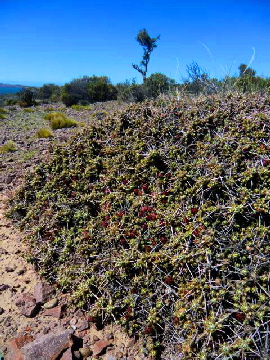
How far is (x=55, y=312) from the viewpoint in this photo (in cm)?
262

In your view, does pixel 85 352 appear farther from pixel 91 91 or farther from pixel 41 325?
pixel 91 91

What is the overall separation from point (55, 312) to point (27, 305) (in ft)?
0.94

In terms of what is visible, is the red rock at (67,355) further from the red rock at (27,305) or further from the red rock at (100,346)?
the red rock at (27,305)

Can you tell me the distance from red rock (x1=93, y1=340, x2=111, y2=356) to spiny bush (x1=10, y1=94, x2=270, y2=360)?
179 mm

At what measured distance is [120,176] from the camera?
3.27m

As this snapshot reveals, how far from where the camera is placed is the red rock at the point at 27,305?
2613 mm

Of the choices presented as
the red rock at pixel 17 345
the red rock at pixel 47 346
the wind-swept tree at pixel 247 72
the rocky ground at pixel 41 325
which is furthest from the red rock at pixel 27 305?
the wind-swept tree at pixel 247 72

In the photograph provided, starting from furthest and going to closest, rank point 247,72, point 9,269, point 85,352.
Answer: point 247,72
point 9,269
point 85,352

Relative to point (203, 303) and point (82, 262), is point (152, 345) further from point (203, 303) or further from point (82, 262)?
point (82, 262)

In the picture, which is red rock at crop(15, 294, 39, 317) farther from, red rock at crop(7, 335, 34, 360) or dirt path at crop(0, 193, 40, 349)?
red rock at crop(7, 335, 34, 360)

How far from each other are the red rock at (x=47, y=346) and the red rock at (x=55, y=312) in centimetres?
28

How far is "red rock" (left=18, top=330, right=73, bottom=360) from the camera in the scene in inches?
83.3

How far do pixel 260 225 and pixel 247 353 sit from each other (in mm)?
885

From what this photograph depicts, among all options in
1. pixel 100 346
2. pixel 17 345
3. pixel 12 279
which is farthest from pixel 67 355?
pixel 12 279
